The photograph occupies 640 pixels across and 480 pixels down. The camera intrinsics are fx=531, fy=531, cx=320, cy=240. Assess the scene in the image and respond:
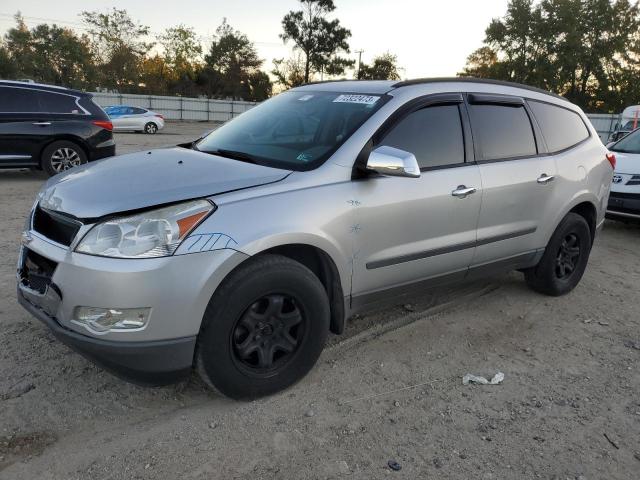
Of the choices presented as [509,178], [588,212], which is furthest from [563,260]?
[509,178]

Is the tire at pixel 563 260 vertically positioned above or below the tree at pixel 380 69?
below

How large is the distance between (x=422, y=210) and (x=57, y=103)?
7.71m

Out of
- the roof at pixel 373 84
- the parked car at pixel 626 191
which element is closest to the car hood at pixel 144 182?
the roof at pixel 373 84

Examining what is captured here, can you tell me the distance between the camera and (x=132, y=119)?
22562 mm

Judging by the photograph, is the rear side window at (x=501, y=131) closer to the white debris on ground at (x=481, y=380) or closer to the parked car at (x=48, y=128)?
the white debris on ground at (x=481, y=380)

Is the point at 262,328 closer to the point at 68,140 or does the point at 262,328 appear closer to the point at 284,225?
the point at 284,225

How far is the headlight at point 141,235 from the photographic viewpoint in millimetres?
2389

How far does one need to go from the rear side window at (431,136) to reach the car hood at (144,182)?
85cm

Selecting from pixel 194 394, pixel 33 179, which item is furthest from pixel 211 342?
pixel 33 179

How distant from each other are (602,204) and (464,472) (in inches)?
135

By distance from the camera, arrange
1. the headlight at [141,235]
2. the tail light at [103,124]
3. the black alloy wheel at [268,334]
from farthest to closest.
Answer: the tail light at [103,124]
the black alloy wheel at [268,334]
the headlight at [141,235]

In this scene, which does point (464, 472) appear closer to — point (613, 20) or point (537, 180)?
point (537, 180)

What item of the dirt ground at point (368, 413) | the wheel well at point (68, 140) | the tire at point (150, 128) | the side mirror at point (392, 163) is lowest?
the dirt ground at point (368, 413)

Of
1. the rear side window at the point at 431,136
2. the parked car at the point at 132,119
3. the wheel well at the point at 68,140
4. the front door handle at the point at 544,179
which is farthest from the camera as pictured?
the parked car at the point at 132,119
